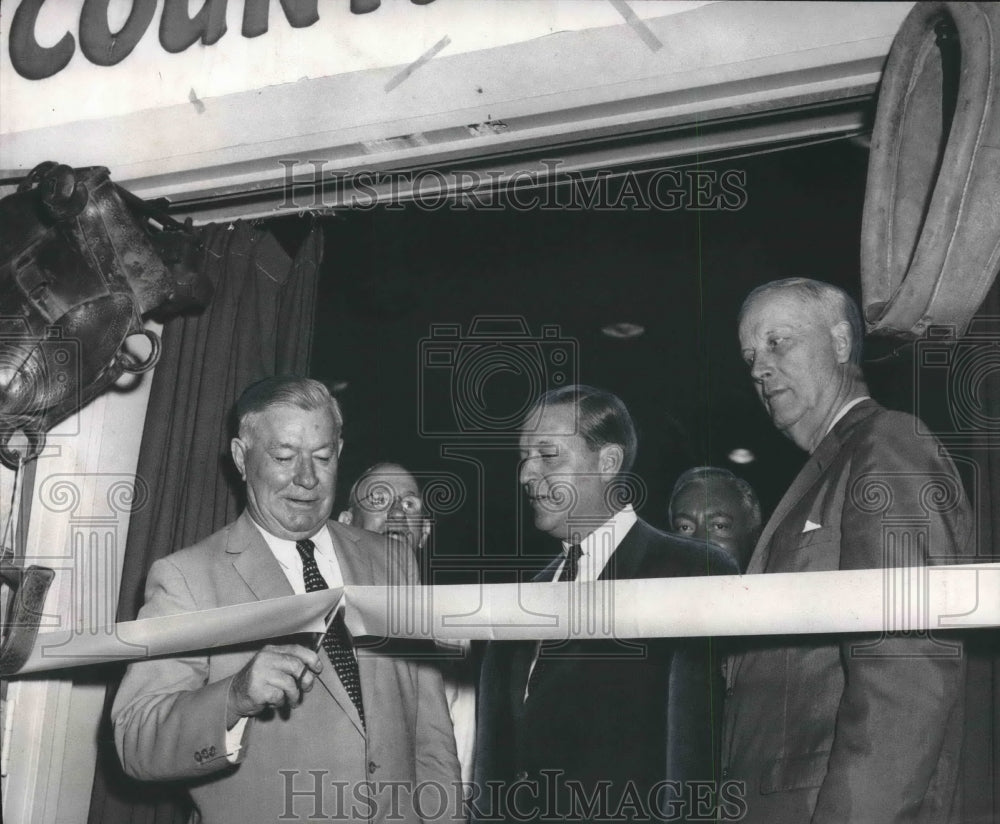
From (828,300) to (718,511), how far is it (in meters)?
0.73

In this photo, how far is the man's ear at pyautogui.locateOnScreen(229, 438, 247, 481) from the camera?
111 inches

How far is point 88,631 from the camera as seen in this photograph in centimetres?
264

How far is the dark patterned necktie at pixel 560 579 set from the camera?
2623mm

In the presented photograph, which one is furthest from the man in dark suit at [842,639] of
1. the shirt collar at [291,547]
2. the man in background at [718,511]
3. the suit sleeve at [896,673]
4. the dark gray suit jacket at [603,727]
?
the shirt collar at [291,547]

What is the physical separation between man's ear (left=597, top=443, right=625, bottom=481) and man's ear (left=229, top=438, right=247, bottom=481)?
0.80 m

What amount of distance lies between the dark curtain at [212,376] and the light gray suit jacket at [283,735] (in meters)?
0.40

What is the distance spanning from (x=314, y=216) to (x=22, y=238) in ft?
2.34

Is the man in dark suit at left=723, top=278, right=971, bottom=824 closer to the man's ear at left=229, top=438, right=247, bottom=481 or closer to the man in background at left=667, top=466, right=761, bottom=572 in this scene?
the man in background at left=667, top=466, right=761, bottom=572

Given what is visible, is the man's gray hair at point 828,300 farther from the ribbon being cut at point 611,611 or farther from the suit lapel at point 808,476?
A: the ribbon being cut at point 611,611

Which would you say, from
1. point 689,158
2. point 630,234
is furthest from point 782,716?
point 630,234

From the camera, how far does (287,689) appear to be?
2258 mm

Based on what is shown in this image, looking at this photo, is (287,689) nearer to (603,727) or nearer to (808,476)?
(603,727)

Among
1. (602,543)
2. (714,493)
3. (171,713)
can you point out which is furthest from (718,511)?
(171,713)

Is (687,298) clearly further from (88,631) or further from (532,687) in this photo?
(88,631)
